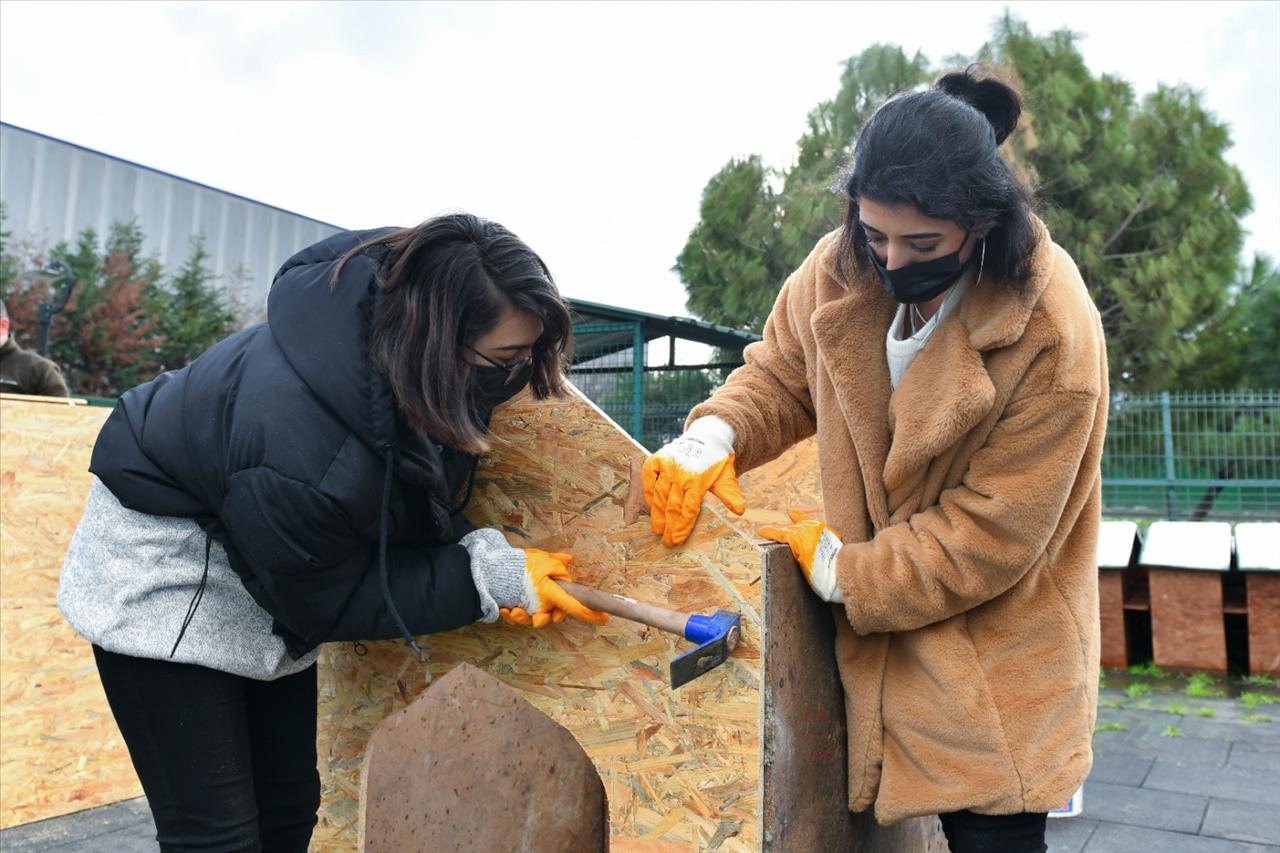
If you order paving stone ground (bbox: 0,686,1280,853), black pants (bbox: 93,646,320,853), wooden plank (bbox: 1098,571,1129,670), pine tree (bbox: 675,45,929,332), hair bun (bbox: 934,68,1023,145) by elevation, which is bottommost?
paving stone ground (bbox: 0,686,1280,853)

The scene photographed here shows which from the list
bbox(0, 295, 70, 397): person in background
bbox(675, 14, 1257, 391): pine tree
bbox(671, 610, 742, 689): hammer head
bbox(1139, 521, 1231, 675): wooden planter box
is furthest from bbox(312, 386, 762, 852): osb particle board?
bbox(675, 14, 1257, 391): pine tree

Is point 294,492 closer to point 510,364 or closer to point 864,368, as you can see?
point 510,364

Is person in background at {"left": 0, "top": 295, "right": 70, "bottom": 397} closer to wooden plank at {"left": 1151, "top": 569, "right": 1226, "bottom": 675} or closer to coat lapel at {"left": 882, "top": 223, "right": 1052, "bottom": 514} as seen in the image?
coat lapel at {"left": 882, "top": 223, "right": 1052, "bottom": 514}

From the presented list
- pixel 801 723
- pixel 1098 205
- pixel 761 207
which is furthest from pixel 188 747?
pixel 1098 205

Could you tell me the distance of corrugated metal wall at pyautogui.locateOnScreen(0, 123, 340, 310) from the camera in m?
16.3

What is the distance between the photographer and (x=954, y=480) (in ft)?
5.68

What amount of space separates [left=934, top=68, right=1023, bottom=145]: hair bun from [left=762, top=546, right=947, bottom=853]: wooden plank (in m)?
0.84

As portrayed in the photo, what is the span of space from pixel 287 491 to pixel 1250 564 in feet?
18.5

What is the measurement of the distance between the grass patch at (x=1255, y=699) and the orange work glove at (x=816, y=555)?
14.9ft


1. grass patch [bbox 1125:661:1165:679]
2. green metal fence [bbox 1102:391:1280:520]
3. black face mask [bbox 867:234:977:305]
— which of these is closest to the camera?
black face mask [bbox 867:234:977:305]

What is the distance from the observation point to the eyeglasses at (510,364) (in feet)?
5.54

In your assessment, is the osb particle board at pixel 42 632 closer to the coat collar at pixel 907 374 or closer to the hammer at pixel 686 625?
the hammer at pixel 686 625

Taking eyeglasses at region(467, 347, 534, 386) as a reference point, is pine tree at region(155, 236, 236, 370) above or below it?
above

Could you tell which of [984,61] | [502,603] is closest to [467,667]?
[502,603]
